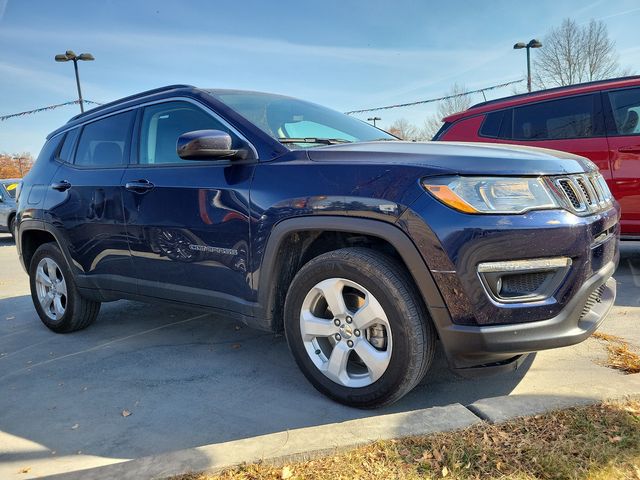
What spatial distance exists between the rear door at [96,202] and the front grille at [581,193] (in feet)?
9.09

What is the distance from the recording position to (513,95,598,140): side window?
5.38 m

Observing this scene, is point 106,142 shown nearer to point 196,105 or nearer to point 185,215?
point 196,105

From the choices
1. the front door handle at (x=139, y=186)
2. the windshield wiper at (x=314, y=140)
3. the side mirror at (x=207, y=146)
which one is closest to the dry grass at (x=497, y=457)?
the side mirror at (x=207, y=146)

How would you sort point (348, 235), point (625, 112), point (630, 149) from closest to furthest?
point (348, 235)
point (630, 149)
point (625, 112)

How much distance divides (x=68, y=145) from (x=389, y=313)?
3443 mm

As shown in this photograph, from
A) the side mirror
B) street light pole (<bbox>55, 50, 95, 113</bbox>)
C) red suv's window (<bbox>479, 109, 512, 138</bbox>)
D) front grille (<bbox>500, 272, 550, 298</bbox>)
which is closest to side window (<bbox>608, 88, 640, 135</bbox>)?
red suv's window (<bbox>479, 109, 512, 138</bbox>)

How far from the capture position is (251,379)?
321 cm

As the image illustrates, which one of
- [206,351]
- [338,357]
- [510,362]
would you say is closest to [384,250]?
[338,357]

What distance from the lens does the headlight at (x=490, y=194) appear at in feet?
7.28

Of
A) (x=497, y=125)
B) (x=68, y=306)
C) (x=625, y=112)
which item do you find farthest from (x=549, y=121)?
(x=68, y=306)

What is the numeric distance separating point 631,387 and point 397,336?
3.75ft

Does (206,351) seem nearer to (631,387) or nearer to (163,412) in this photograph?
(163,412)

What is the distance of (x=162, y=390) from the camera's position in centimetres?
310

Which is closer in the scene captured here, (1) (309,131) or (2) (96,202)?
(1) (309,131)
